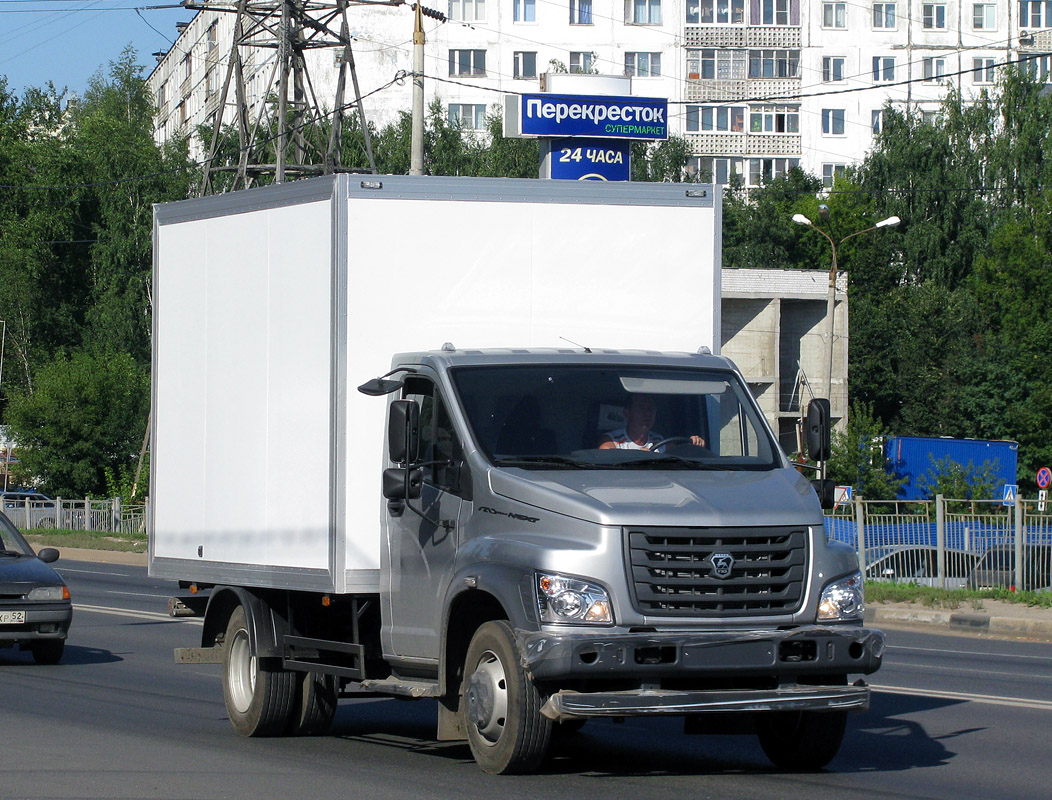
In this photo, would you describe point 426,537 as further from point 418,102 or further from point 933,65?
point 933,65

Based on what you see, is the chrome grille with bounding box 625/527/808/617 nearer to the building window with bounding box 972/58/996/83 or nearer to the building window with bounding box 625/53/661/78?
the building window with bounding box 625/53/661/78

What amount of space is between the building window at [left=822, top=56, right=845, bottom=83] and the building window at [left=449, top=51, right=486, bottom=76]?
17797 mm

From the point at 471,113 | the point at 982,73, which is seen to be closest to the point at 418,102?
the point at 471,113

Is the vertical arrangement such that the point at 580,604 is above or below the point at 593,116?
below

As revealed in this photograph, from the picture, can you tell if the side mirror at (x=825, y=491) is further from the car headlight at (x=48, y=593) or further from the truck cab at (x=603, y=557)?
the car headlight at (x=48, y=593)

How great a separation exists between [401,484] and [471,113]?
2826 inches

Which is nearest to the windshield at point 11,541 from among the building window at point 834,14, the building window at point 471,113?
the building window at point 471,113

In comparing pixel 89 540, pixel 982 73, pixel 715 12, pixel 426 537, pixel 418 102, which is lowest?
pixel 89 540

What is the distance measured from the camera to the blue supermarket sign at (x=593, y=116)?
3012cm

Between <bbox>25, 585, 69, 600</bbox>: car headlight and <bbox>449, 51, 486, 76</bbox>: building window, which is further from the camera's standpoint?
<bbox>449, 51, 486, 76</bbox>: building window

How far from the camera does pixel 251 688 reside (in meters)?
10.1

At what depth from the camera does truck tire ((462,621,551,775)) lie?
736cm

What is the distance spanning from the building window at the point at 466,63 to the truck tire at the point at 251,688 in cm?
6908

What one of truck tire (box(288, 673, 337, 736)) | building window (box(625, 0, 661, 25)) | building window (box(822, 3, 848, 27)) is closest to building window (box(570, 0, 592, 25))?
building window (box(625, 0, 661, 25))
